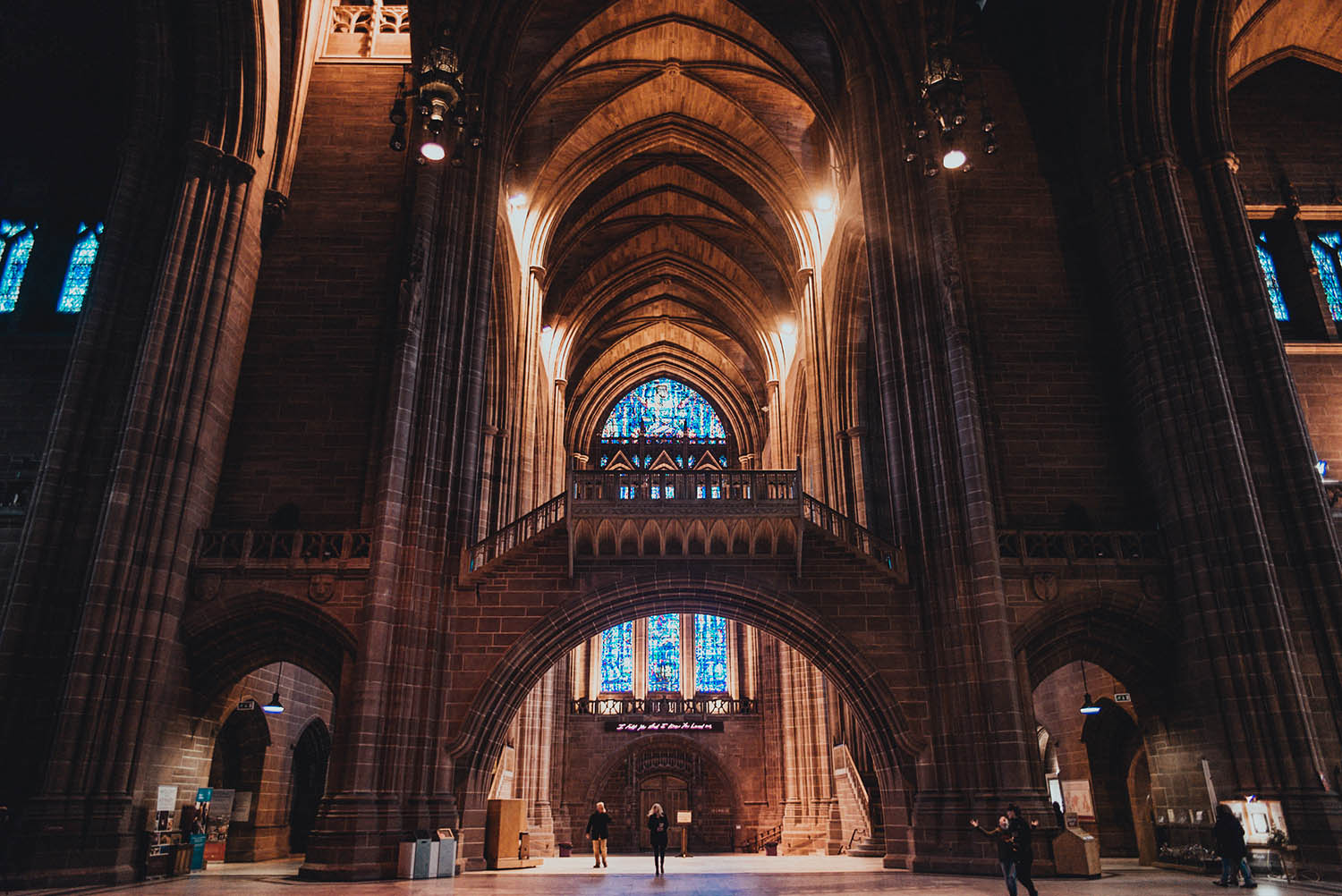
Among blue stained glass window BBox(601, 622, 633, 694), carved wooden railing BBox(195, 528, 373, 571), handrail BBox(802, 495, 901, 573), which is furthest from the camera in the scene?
blue stained glass window BBox(601, 622, 633, 694)

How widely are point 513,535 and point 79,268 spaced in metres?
11.2

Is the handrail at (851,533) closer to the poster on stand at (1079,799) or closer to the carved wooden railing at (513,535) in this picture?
the carved wooden railing at (513,535)

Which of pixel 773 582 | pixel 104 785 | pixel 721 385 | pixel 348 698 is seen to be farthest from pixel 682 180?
pixel 104 785

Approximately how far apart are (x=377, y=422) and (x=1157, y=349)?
14.1 m

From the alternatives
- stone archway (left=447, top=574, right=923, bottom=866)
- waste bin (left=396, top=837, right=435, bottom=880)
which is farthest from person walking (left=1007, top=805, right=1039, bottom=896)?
waste bin (left=396, top=837, right=435, bottom=880)

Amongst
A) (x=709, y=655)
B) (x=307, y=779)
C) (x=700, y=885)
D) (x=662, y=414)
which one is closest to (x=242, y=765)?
(x=307, y=779)

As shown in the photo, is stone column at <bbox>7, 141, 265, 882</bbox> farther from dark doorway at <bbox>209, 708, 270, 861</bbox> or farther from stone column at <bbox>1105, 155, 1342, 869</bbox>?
stone column at <bbox>1105, 155, 1342, 869</bbox>

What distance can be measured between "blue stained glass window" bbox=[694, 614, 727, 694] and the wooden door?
3550 mm

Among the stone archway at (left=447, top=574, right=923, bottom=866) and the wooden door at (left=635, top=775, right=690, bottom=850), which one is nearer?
the stone archway at (left=447, top=574, right=923, bottom=866)

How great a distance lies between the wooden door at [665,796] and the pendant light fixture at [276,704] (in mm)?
16067

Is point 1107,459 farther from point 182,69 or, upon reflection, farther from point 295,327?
point 182,69

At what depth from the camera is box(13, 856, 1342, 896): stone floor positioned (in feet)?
32.7

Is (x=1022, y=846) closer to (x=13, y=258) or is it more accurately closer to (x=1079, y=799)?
(x=1079, y=799)

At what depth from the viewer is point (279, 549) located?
14.9 meters
